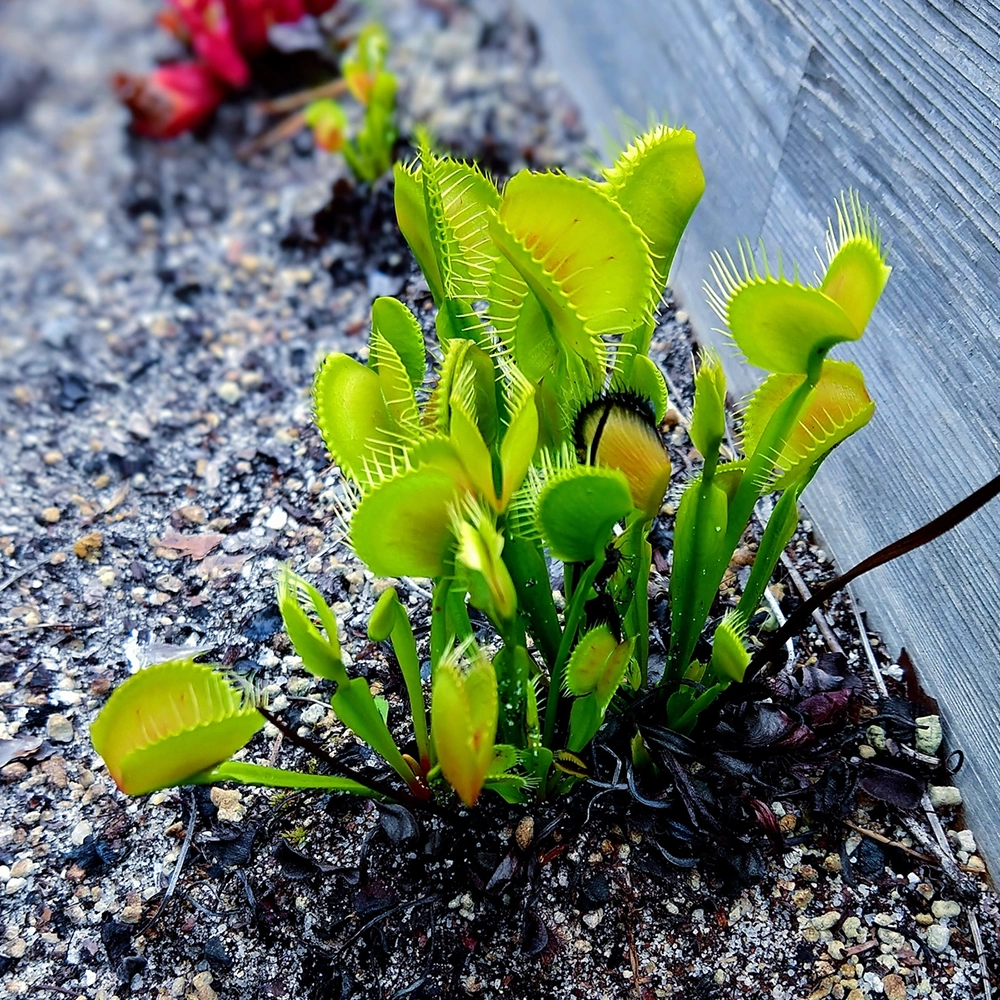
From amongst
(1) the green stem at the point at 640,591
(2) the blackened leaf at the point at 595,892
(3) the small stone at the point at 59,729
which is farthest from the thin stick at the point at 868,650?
(3) the small stone at the point at 59,729

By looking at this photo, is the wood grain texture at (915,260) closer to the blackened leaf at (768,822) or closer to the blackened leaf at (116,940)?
the blackened leaf at (768,822)

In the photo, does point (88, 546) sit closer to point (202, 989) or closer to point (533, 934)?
point (202, 989)

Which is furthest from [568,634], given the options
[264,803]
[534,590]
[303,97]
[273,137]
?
[303,97]

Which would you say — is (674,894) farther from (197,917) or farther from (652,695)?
(197,917)

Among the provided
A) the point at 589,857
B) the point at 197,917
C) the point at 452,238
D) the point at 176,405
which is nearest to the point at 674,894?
the point at 589,857

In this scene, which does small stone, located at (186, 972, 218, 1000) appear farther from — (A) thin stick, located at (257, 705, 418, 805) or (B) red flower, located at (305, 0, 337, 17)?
(B) red flower, located at (305, 0, 337, 17)

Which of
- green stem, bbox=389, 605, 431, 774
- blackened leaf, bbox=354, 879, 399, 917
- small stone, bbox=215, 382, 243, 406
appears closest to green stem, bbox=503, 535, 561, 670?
green stem, bbox=389, 605, 431, 774
